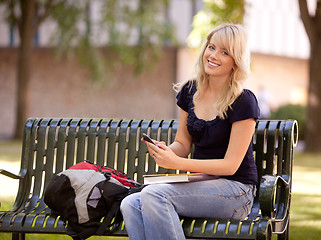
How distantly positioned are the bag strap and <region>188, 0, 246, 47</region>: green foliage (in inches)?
376

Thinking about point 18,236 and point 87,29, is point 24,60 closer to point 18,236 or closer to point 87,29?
point 87,29

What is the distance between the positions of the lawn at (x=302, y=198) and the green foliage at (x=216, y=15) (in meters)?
3.15

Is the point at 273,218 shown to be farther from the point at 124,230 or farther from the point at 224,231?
the point at 124,230

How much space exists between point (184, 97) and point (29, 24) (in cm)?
1727

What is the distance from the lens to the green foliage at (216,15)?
13.7 m

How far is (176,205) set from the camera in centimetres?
388

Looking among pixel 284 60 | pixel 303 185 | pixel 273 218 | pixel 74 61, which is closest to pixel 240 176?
pixel 273 218

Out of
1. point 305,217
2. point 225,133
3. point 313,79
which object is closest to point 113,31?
point 313,79

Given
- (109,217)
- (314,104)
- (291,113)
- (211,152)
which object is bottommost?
(291,113)

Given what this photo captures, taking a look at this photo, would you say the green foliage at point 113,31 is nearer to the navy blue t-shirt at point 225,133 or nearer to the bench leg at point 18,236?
the bench leg at point 18,236

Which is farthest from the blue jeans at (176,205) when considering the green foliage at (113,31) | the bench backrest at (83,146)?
the green foliage at (113,31)

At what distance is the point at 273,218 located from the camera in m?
3.99

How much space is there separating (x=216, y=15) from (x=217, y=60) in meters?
10.1

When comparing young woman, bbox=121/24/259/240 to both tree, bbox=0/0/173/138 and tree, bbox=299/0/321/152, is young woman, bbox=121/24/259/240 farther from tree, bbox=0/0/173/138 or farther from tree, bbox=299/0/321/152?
tree, bbox=0/0/173/138
